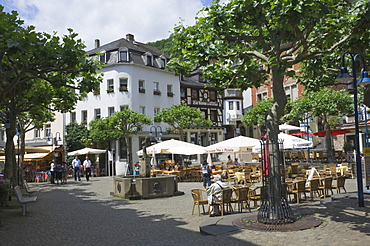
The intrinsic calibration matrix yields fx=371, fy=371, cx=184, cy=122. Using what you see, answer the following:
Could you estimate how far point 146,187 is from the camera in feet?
51.6

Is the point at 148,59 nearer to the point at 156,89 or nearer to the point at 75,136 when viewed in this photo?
the point at 156,89

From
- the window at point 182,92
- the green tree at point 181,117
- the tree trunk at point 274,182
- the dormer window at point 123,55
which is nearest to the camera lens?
the tree trunk at point 274,182

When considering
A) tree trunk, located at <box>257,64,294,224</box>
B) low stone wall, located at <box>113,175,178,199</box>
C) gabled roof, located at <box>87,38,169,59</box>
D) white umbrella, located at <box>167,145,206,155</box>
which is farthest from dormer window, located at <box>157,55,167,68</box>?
tree trunk, located at <box>257,64,294,224</box>

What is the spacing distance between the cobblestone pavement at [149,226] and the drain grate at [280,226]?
20 centimetres

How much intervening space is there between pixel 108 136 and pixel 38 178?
876 cm

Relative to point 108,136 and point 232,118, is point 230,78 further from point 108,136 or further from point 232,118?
point 232,118

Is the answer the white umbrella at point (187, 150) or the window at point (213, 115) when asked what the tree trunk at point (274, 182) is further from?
the window at point (213, 115)

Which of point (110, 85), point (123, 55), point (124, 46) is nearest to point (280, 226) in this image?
point (110, 85)

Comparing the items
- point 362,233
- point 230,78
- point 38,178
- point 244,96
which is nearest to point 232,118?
point 244,96

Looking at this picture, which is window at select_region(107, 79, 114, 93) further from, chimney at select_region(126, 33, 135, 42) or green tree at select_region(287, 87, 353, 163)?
green tree at select_region(287, 87, 353, 163)

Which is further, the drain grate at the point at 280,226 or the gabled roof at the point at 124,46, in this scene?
the gabled roof at the point at 124,46

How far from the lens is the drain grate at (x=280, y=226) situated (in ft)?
28.1

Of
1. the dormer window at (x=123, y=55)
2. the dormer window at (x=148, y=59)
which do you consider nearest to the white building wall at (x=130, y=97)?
the dormer window at (x=148, y=59)

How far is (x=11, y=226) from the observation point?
33.2ft
